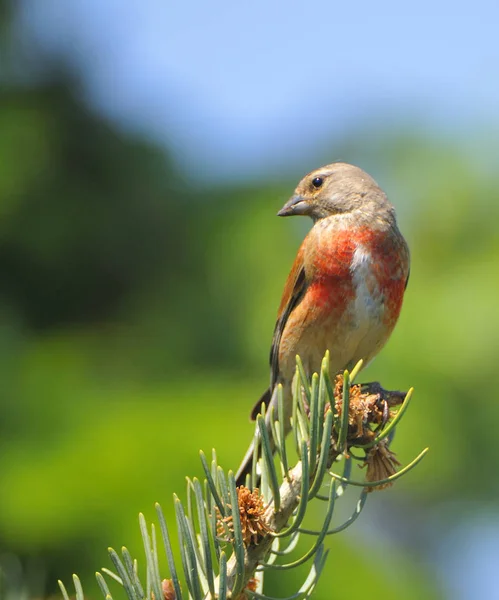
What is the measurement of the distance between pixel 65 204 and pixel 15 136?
57 centimetres

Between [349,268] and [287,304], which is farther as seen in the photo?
[287,304]

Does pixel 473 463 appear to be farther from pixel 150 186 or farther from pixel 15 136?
pixel 15 136

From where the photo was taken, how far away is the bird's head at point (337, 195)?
4.29 m

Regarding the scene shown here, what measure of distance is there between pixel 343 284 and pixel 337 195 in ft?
2.16

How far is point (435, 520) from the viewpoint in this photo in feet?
18.5

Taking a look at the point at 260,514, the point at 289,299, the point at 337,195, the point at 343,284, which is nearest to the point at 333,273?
the point at 343,284

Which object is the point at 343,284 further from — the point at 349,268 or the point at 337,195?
the point at 337,195

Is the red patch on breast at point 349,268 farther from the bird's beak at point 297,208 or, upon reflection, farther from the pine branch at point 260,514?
the pine branch at point 260,514

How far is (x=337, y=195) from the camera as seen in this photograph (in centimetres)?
437

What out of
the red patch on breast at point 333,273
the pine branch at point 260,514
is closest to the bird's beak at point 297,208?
the red patch on breast at point 333,273

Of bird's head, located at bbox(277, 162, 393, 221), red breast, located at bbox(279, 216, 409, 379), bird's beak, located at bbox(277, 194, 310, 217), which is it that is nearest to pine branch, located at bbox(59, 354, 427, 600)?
red breast, located at bbox(279, 216, 409, 379)

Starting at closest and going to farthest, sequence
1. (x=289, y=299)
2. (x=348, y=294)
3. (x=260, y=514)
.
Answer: (x=260, y=514), (x=348, y=294), (x=289, y=299)

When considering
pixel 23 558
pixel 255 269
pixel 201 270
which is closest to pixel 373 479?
pixel 23 558

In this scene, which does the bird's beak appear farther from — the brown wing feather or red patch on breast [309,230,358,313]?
red patch on breast [309,230,358,313]
